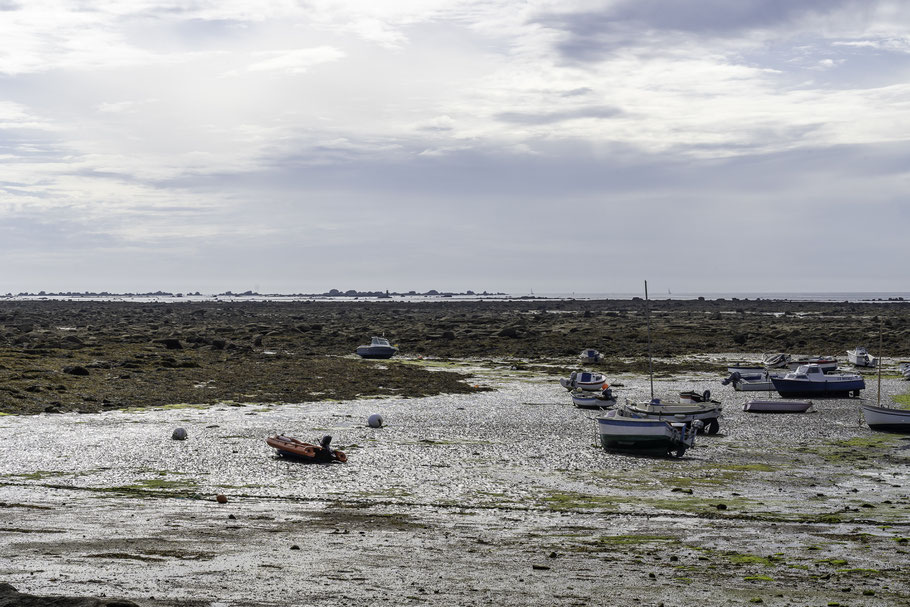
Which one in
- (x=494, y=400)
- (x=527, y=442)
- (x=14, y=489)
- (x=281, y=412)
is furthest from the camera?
(x=494, y=400)

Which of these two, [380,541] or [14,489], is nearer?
[380,541]

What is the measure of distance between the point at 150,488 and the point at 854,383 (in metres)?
35.4

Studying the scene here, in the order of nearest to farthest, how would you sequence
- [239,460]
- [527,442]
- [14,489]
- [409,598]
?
[409,598] < [14,489] < [239,460] < [527,442]

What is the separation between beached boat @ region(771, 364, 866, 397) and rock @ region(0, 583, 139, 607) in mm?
38647

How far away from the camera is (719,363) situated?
63.9m

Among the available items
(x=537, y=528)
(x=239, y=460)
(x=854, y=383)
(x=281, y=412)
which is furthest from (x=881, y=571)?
(x=854, y=383)

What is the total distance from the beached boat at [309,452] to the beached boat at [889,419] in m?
19.7

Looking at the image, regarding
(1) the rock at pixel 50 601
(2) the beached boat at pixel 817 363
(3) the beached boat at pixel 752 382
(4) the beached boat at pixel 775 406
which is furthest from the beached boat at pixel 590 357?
(1) the rock at pixel 50 601

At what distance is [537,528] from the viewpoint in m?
18.6

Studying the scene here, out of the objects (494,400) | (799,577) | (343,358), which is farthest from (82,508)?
(343,358)

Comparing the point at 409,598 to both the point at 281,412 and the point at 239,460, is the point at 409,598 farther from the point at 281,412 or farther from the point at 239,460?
the point at 281,412

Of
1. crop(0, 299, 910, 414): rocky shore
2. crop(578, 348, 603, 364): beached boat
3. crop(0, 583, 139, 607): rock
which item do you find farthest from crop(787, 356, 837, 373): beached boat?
crop(0, 583, 139, 607): rock

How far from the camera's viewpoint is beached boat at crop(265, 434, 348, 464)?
86.0 ft

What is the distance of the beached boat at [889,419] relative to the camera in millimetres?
33094
